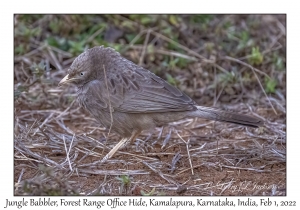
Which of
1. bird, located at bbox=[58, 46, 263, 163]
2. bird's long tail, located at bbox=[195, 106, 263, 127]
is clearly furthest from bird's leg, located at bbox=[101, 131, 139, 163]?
bird's long tail, located at bbox=[195, 106, 263, 127]

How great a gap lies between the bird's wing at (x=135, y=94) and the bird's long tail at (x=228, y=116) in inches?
7.1

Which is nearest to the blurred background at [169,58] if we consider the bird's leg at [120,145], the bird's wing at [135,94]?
the bird's leg at [120,145]

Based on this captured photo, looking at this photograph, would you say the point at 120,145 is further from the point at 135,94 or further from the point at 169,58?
the point at 169,58

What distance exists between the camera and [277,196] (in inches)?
226

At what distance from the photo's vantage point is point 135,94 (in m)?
6.95

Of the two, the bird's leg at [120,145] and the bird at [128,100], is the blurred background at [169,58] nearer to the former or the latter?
the bird's leg at [120,145]

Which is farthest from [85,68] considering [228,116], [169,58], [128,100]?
[169,58]

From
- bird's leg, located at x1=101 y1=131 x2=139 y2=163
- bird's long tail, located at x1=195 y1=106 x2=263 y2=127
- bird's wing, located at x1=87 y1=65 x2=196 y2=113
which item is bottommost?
bird's leg, located at x1=101 y1=131 x2=139 y2=163

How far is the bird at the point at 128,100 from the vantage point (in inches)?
272

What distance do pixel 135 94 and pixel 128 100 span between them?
0.40 ft

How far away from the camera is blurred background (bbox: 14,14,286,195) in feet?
27.5

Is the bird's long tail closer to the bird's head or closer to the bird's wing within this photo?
the bird's wing

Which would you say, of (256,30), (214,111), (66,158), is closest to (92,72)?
(66,158)

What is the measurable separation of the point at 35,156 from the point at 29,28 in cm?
422
